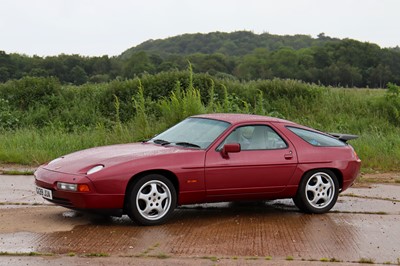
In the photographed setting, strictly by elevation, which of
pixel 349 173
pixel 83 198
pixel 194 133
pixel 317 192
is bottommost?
pixel 317 192

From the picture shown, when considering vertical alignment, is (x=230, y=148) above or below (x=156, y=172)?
above

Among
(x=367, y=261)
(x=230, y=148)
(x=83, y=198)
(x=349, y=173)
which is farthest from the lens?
(x=349, y=173)

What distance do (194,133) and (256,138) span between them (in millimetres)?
815

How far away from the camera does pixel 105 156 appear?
8688 millimetres

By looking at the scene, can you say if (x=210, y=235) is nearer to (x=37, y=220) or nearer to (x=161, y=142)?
(x=161, y=142)

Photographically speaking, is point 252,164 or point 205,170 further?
point 252,164

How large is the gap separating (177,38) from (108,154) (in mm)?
76807

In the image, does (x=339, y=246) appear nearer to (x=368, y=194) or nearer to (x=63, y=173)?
(x=63, y=173)

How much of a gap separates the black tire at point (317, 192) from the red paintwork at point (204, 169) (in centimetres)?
11

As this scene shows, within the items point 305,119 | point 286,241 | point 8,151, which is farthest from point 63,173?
point 305,119

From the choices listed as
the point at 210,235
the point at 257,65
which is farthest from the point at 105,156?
the point at 257,65

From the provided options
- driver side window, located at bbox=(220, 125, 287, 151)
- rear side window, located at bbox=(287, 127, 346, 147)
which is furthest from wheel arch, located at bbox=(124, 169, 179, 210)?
rear side window, located at bbox=(287, 127, 346, 147)

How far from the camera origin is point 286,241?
7875 mm

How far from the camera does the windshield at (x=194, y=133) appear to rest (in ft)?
30.2
